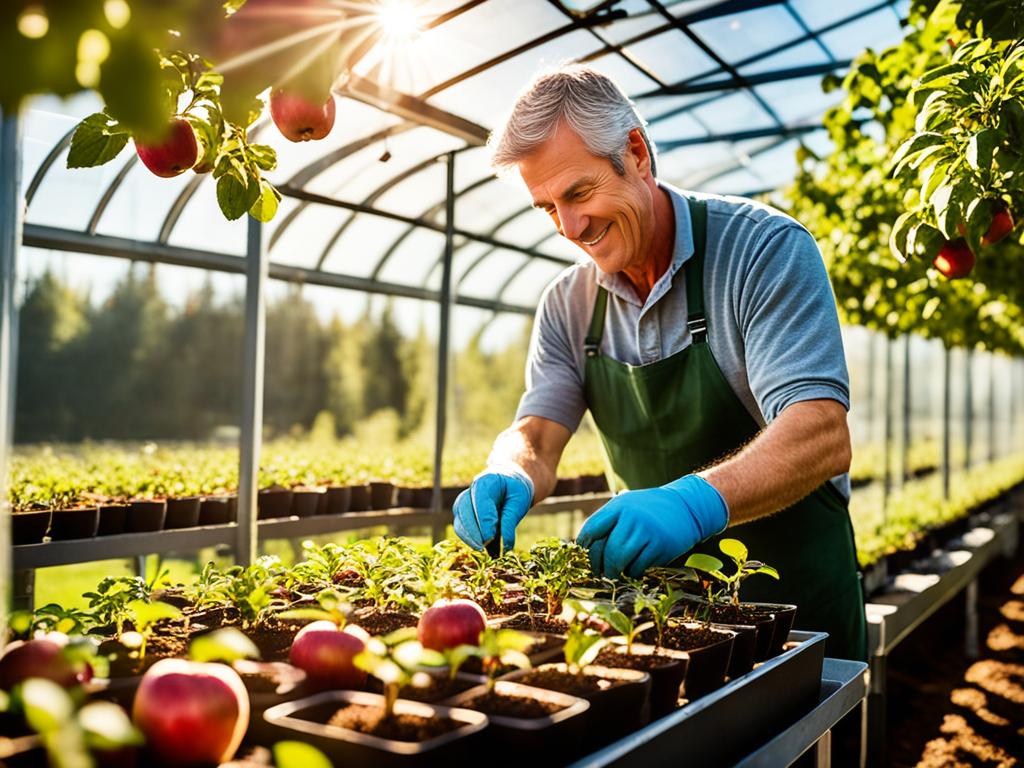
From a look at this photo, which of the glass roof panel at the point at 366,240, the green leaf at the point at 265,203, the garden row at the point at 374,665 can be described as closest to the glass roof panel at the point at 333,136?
the glass roof panel at the point at 366,240

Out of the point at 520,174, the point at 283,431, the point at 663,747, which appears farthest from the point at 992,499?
the point at 283,431

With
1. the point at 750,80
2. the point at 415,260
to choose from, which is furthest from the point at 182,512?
the point at 415,260

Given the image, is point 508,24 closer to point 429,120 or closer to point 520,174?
point 429,120

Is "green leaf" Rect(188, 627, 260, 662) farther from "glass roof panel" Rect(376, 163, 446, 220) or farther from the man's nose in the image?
"glass roof panel" Rect(376, 163, 446, 220)

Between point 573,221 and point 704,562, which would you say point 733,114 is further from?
point 704,562

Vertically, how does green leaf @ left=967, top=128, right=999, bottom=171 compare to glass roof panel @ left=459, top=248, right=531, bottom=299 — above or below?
below

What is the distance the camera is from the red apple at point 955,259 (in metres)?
2.11

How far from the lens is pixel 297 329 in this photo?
17.9 m

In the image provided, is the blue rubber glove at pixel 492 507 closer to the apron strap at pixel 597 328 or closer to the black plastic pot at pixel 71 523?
the apron strap at pixel 597 328

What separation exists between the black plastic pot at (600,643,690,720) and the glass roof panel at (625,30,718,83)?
4712 millimetres

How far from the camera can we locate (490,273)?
28.8 feet

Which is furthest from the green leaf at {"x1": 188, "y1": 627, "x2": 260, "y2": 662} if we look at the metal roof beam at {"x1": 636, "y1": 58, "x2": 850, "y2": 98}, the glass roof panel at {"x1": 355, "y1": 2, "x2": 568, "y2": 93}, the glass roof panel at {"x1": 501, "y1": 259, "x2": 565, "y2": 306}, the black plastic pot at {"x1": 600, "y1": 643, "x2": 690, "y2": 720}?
the glass roof panel at {"x1": 501, "y1": 259, "x2": 565, "y2": 306}

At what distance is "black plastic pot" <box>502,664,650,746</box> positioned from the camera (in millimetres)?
926

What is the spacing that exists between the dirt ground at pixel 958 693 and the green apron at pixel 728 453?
65.4 inches
